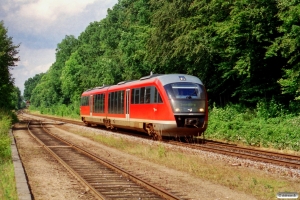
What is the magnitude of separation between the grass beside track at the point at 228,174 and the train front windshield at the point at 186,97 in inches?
126

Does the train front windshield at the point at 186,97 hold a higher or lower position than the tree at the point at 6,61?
lower

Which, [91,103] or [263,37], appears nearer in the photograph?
[263,37]

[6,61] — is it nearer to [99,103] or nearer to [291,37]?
[99,103]

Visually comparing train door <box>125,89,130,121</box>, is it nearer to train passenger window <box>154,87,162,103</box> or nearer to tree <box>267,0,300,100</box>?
train passenger window <box>154,87,162,103</box>

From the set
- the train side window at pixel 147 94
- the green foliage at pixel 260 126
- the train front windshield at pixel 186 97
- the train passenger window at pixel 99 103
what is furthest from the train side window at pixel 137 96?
the train passenger window at pixel 99 103

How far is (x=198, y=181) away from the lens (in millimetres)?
11633

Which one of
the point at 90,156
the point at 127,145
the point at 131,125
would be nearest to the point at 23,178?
the point at 90,156

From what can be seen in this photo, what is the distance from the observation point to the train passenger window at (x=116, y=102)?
2784cm

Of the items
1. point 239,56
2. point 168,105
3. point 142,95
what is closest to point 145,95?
point 142,95

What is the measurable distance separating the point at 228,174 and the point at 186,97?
866cm

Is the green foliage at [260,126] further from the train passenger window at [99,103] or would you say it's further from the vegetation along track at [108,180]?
the train passenger window at [99,103]

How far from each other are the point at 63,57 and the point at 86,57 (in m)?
26.8

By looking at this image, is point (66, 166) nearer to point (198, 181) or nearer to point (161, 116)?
point (198, 181)

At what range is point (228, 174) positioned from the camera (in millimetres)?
12430
